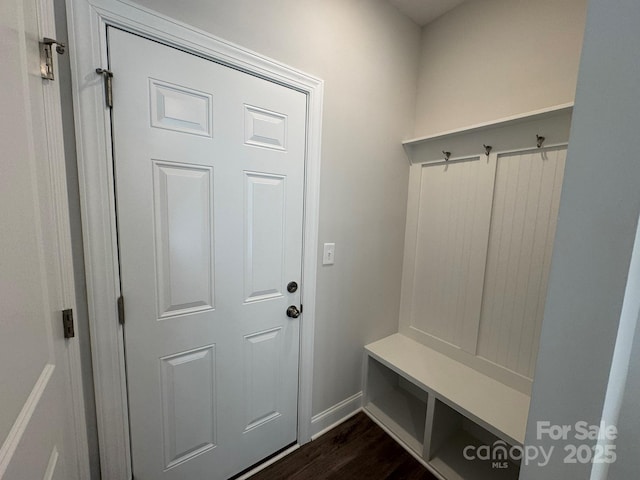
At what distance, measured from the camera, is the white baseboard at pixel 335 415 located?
1667 mm

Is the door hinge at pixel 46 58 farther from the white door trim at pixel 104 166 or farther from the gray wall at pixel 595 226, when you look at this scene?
the gray wall at pixel 595 226

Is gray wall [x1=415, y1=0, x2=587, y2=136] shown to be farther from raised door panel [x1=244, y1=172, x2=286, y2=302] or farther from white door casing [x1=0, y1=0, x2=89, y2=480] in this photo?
white door casing [x1=0, y1=0, x2=89, y2=480]

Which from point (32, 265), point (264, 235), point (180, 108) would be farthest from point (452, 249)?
point (32, 265)

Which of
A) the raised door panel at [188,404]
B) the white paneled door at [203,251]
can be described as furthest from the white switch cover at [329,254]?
the raised door panel at [188,404]

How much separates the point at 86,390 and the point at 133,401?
173 mm

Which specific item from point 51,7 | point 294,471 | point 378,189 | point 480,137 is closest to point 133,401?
point 294,471

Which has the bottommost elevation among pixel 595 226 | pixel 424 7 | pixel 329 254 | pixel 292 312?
pixel 292 312

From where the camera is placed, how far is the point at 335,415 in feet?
5.80

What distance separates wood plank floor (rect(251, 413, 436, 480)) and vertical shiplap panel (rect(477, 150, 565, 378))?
0.82 m

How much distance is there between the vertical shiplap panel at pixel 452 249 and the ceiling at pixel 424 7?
0.98 m

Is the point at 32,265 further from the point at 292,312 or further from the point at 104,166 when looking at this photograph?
the point at 292,312

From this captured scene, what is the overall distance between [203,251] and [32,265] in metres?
0.59

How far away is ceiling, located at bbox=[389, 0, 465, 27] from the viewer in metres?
1.62

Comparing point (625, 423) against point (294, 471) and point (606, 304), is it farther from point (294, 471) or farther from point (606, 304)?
point (294, 471)
